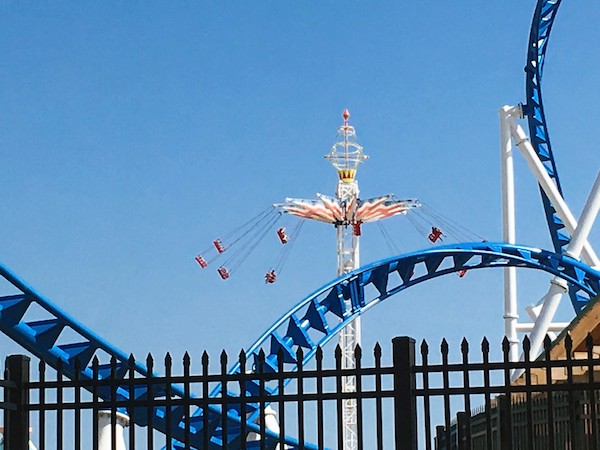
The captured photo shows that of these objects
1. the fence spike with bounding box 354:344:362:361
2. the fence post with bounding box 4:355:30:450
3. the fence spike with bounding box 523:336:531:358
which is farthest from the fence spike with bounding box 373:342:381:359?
the fence post with bounding box 4:355:30:450

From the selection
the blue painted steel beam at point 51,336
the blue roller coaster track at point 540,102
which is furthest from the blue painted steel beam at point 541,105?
the blue painted steel beam at point 51,336

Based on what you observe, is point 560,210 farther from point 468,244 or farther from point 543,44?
point 543,44

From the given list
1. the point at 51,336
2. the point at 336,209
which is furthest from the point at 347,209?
the point at 51,336

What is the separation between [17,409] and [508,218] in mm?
17228

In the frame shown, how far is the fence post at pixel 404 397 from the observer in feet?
23.9

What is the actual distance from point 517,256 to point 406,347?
17.2 m

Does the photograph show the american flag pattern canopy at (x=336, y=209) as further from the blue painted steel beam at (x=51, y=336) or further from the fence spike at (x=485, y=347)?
the fence spike at (x=485, y=347)

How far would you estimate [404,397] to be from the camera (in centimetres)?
730

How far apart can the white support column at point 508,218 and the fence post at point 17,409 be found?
15903 millimetres

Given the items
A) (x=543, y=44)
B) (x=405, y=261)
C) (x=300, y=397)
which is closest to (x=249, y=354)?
(x=405, y=261)

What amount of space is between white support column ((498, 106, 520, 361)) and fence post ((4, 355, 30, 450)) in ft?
52.2

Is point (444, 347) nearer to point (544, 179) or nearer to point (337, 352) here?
point (337, 352)

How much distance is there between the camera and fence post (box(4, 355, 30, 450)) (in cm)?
788

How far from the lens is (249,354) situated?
838 inches
